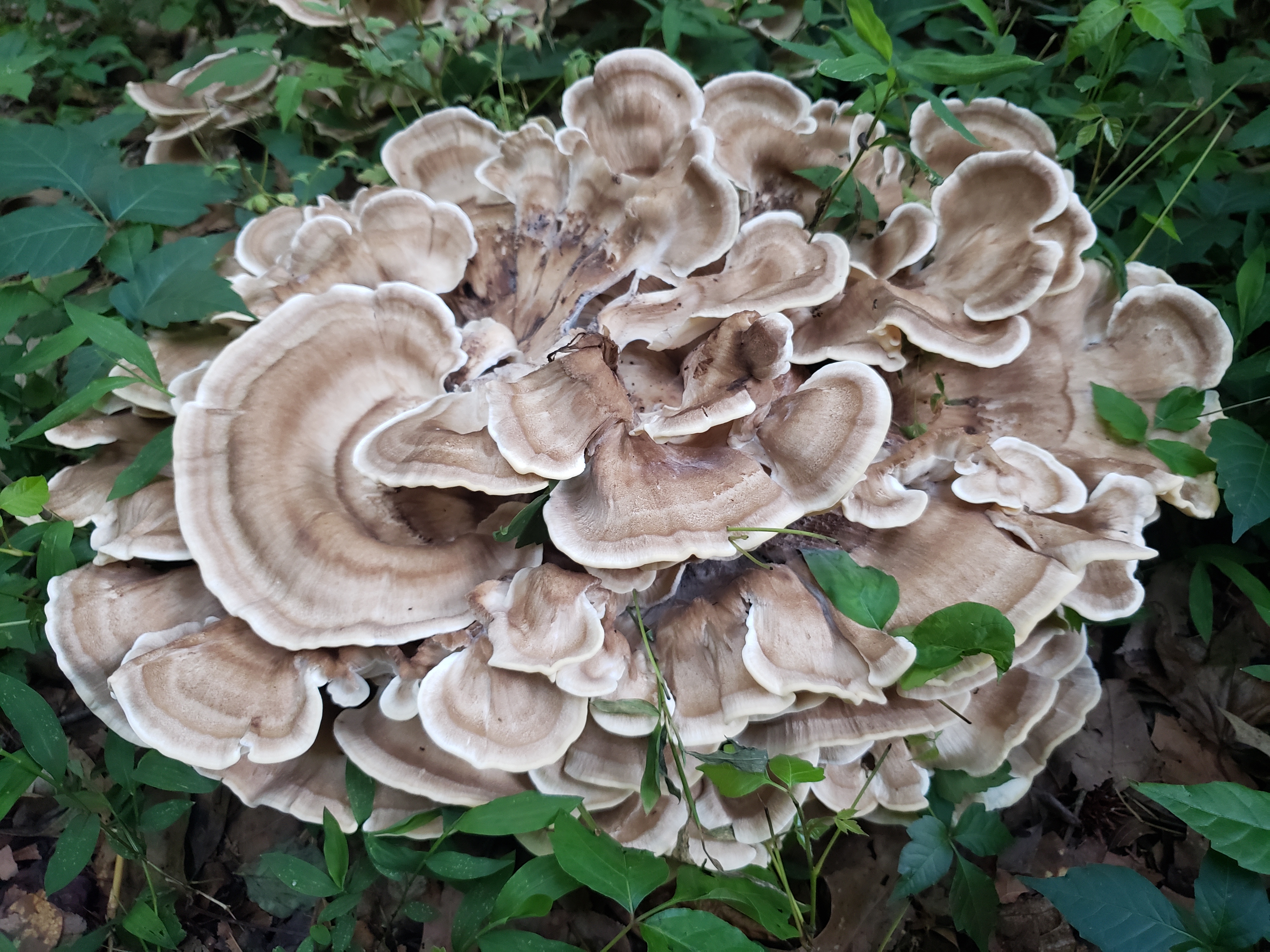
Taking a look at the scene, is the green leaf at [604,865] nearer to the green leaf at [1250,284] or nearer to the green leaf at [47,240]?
the green leaf at [47,240]

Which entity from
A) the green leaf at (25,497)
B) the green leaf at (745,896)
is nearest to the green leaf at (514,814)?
the green leaf at (745,896)

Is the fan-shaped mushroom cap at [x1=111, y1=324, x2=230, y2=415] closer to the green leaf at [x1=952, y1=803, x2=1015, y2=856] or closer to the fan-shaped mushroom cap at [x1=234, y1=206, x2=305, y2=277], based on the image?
the fan-shaped mushroom cap at [x1=234, y1=206, x2=305, y2=277]

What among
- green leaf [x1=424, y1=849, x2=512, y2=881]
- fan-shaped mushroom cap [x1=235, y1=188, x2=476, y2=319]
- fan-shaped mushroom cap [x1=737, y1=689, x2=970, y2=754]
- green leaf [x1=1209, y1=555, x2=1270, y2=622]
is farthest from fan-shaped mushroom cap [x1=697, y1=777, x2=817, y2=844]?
fan-shaped mushroom cap [x1=235, y1=188, x2=476, y2=319]

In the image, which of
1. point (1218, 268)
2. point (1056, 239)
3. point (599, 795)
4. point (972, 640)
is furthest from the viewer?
point (1218, 268)

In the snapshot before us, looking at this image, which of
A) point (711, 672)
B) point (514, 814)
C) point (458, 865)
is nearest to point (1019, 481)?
point (711, 672)

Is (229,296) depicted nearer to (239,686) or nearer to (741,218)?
(239,686)

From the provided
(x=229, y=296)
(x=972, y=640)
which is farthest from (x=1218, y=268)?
(x=229, y=296)
